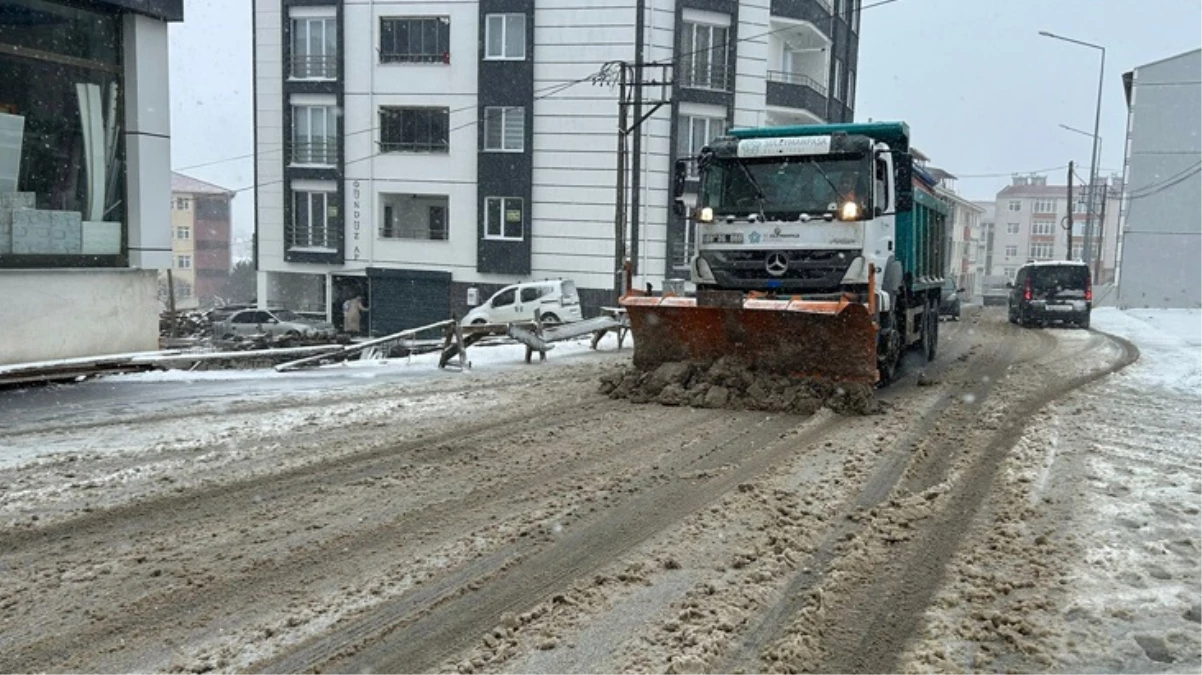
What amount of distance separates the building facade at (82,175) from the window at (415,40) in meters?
19.7

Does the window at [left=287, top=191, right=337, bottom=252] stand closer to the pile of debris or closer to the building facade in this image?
the building facade

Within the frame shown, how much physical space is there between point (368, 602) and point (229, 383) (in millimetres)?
8011

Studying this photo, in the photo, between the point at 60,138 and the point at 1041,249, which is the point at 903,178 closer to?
the point at 60,138

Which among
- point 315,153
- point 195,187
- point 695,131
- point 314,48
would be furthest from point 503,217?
point 195,187

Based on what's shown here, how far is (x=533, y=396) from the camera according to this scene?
1091 centimetres

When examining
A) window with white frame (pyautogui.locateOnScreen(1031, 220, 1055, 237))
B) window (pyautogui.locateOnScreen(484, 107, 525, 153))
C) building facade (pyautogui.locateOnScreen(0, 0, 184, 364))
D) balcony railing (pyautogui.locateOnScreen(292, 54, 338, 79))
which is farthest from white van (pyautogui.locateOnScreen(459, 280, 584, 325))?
window with white frame (pyautogui.locateOnScreen(1031, 220, 1055, 237))

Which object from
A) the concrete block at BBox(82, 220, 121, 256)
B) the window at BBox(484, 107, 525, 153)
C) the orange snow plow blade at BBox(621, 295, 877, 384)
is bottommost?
the orange snow plow blade at BBox(621, 295, 877, 384)

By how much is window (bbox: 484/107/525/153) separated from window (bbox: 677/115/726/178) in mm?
5384

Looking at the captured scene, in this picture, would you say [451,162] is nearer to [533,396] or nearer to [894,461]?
[533,396]

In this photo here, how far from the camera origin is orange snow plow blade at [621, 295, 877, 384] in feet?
32.3

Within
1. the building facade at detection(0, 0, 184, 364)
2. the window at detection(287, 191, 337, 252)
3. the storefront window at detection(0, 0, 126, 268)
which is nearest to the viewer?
the building facade at detection(0, 0, 184, 364)

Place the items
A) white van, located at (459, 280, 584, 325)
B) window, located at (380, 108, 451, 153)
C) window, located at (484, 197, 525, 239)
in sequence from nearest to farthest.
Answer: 1. white van, located at (459, 280, 584, 325)
2. window, located at (484, 197, 525, 239)
3. window, located at (380, 108, 451, 153)

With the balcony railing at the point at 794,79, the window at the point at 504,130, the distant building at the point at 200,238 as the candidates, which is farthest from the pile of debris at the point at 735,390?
the distant building at the point at 200,238

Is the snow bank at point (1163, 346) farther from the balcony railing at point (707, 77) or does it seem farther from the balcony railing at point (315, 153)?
the balcony railing at point (315, 153)
